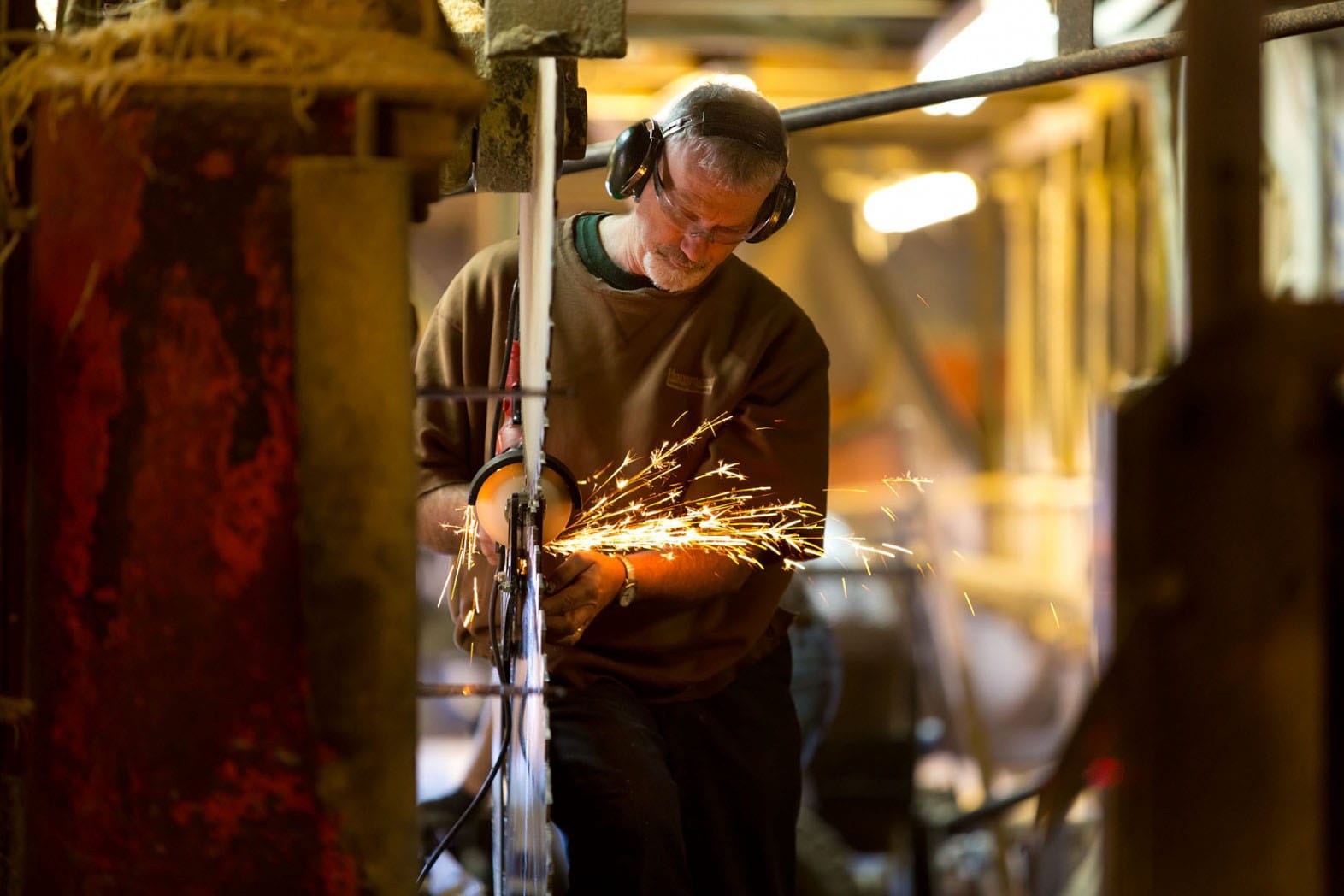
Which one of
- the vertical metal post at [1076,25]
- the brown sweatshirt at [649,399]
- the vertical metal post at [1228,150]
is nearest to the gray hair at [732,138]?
the brown sweatshirt at [649,399]

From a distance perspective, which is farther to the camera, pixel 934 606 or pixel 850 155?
pixel 850 155

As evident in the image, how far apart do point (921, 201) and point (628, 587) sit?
8.28 m

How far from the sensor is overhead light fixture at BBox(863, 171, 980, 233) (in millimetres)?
10039

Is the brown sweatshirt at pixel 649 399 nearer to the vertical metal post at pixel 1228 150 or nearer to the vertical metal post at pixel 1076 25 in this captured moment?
the vertical metal post at pixel 1076 25

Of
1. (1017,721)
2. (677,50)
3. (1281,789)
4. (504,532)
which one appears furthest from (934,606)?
(1281,789)

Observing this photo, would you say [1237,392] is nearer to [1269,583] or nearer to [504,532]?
[1269,583]

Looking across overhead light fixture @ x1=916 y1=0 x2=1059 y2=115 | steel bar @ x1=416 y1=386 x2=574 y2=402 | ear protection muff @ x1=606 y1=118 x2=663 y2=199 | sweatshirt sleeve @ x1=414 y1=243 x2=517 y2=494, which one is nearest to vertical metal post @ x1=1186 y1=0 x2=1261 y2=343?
steel bar @ x1=416 y1=386 x2=574 y2=402

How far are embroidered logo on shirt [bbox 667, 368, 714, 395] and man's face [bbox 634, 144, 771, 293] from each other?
19 cm

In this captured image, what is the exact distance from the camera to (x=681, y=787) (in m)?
2.88

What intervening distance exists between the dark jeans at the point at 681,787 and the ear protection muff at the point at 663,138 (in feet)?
3.52

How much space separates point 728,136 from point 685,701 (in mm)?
1240

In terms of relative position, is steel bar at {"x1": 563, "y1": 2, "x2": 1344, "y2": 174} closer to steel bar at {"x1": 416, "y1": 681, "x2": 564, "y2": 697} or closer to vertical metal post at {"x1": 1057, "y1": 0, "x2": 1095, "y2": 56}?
vertical metal post at {"x1": 1057, "y1": 0, "x2": 1095, "y2": 56}

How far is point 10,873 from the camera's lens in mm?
1879

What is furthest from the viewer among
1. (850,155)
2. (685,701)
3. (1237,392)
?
(850,155)
